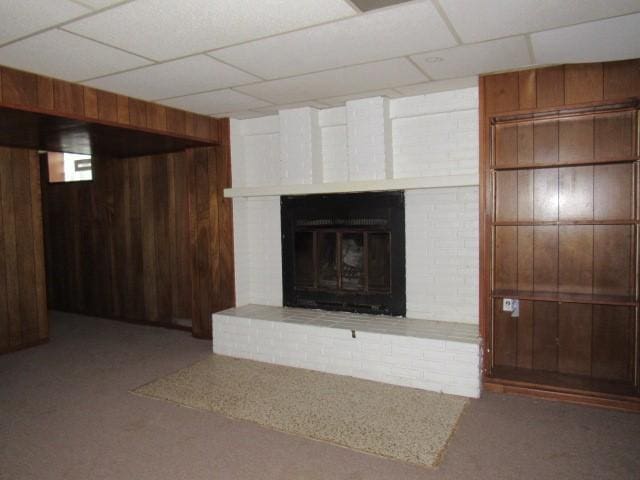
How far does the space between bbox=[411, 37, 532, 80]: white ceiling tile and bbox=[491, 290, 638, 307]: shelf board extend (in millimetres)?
1588

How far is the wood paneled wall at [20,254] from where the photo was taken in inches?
179

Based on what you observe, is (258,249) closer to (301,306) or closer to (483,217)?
(301,306)

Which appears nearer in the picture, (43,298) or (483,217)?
(483,217)

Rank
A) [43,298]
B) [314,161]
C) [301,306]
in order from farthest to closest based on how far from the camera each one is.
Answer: [43,298]
[301,306]
[314,161]

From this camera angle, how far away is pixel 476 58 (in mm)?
2818

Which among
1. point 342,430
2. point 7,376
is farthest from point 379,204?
point 7,376

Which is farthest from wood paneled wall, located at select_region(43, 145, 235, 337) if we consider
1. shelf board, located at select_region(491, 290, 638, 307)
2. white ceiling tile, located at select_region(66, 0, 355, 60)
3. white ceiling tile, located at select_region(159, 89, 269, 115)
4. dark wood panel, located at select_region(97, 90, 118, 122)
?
shelf board, located at select_region(491, 290, 638, 307)

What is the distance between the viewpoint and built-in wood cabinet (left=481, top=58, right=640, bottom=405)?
3.05m

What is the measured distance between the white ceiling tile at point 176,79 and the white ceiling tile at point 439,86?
3.99 feet

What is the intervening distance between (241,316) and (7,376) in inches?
80.4

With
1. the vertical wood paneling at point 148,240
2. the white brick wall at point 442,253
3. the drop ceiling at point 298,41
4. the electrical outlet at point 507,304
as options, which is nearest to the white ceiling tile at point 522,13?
the drop ceiling at point 298,41

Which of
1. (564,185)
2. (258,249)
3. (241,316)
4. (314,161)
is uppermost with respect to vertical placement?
(314,161)

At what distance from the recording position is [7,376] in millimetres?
3895

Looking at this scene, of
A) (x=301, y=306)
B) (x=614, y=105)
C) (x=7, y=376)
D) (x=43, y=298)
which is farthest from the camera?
(x=43, y=298)
